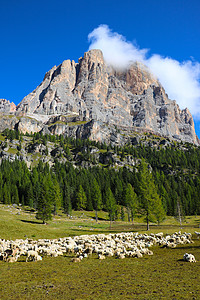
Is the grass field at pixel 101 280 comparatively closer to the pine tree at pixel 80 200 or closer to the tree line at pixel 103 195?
the tree line at pixel 103 195

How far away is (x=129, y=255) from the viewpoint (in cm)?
2083

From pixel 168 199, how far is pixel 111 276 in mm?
110543

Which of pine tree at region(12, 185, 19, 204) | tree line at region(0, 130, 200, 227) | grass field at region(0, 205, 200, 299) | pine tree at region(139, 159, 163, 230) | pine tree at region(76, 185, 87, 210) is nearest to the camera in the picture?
grass field at region(0, 205, 200, 299)

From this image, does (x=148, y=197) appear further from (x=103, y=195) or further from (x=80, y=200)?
(x=103, y=195)

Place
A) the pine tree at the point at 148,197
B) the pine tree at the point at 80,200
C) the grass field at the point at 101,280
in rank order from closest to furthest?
the grass field at the point at 101,280
the pine tree at the point at 148,197
the pine tree at the point at 80,200

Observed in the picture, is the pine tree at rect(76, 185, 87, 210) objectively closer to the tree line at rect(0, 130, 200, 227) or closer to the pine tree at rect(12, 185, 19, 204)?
the tree line at rect(0, 130, 200, 227)

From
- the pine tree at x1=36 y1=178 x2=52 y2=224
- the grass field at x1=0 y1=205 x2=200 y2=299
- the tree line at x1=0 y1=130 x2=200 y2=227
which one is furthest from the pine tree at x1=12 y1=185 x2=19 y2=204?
the grass field at x1=0 y1=205 x2=200 y2=299

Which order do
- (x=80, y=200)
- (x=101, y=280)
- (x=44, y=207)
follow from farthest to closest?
(x=80, y=200), (x=44, y=207), (x=101, y=280)

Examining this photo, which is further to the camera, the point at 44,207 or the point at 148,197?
the point at 44,207

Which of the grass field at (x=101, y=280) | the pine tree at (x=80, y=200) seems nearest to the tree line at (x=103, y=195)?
the pine tree at (x=80, y=200)

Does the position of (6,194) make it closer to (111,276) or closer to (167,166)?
(111,276)

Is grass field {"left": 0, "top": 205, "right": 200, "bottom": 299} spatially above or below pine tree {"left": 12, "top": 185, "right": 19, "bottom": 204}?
below

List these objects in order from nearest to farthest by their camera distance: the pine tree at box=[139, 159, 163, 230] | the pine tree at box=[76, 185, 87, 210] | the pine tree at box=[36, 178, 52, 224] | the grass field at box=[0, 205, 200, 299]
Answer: the grass field at box=[0, 205, 200, 299] → the pine tree at box=[139, 159, 163, 230] → the pine tree at box=[36, 178, 52, 224] → the pine tree at box=[76, 185, 87, 210]

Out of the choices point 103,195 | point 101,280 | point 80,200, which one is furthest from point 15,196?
point 101,280
